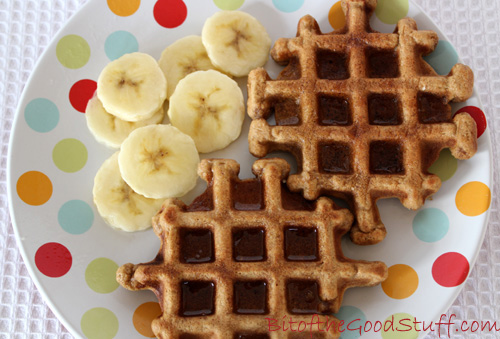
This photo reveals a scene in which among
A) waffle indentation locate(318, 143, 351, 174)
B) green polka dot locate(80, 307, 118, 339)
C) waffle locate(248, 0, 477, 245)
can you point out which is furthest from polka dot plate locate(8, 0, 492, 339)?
waffle indentation locate(318, 143, 351, 174)

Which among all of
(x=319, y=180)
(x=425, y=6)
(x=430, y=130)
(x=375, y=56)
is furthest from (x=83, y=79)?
(x=425, y=6)

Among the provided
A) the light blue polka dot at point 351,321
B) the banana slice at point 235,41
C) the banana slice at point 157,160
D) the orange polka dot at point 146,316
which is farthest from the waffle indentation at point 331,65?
the orange polka dot at point 146,316

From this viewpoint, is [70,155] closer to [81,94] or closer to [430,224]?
[81,94]

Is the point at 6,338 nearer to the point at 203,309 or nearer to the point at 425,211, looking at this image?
the point at 203,309

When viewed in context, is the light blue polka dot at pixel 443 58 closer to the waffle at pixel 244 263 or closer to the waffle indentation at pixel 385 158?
the waffle indentation at pixel 385 158

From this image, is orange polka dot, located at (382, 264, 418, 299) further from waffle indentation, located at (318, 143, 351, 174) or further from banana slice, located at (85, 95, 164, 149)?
banana slice, located at (85, 95, 164, 149)

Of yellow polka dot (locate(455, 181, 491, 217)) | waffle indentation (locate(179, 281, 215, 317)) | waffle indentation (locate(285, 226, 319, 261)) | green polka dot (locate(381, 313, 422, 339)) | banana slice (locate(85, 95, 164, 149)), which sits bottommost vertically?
green polka dot (locate(381, 313, 422, 339))

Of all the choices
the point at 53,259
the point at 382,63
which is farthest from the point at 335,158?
the point at 53,259

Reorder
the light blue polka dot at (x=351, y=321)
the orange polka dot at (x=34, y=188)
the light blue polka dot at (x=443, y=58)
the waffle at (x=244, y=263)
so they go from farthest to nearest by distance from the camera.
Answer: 1. the light blue polka dot at (x=443, y=58)
2. the orange polka dot at (x=34, y=188)
3. the light blue polka dot at (x=351, y=321)
4. the waffle at (x=244, y=263)
